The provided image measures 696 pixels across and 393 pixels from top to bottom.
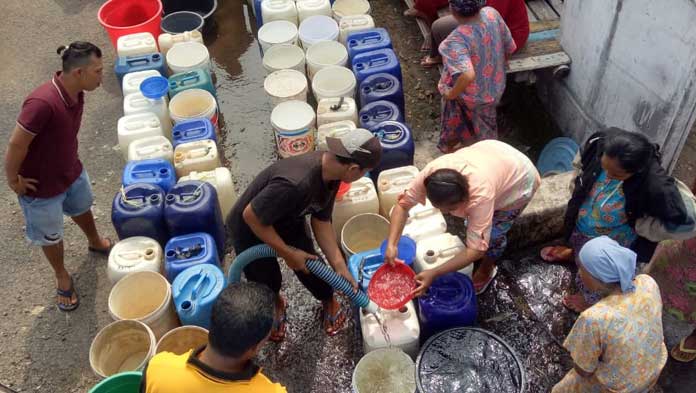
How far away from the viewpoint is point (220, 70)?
697 cm

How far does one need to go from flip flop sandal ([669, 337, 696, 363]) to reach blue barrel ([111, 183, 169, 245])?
3.81m

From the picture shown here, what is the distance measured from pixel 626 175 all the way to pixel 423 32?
13.2 ft

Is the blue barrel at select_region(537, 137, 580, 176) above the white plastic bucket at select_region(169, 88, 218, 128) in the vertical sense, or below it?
below

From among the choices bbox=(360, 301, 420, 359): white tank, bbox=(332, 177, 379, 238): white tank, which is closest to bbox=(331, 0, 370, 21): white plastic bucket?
bbox=(332, 177, 379, 238): white tank

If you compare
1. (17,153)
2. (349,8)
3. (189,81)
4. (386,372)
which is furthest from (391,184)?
(349,8)

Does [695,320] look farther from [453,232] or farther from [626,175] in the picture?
[453,232]

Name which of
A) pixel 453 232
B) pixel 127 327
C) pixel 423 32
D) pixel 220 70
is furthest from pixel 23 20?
pixel 453 232

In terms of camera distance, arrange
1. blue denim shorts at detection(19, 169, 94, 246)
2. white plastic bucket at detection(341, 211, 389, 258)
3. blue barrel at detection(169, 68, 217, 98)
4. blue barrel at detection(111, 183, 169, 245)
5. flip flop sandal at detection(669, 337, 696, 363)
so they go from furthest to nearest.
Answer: blue barrel at detection(169, 68, 217, 98), white plastic bucket at detection(341, 211, 389, 258), blue barrel at detection(111, 183, 169, 245), blue denim shorts at detection(19, 169, 94, 246), flip flop sandal at detection(669, 337, 696, 363)

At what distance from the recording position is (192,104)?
562 cm

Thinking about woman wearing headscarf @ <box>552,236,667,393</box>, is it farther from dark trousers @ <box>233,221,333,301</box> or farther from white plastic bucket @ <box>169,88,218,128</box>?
white plastic bucket @ <box>169,88,218,128</box>

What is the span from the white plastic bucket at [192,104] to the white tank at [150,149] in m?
0.50

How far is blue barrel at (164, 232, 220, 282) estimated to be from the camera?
13.3 feet

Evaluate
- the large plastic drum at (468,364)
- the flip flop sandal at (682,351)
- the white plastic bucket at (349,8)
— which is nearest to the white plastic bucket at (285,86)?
the white plastic bucket at (349,8)

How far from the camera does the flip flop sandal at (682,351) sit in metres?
3.74
